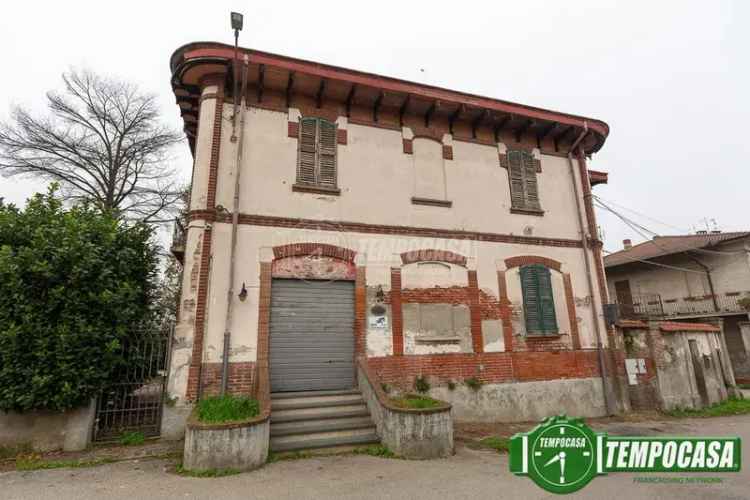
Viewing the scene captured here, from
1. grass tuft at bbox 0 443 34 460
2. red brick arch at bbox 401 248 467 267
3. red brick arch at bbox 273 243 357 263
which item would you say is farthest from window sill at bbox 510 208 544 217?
grass tuft at bbox 0 443 34 460

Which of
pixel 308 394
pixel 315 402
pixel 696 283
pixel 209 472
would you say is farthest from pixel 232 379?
pixel 696 283

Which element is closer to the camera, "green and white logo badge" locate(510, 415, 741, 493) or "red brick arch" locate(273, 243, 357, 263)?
"green and white logo badge" locate(510, 415, 741, 493)

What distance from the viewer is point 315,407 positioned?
7328 mm

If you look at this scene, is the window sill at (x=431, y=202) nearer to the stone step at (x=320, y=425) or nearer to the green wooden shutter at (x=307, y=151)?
the green wooden shutter at (x=307, y=151)

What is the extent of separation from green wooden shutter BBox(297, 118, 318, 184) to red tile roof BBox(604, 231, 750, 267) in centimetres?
1582

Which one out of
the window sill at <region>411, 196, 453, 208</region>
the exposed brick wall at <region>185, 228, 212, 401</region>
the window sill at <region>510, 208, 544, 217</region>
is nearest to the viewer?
the exposed brick wall at <region>185, 228, 212, 401</region>

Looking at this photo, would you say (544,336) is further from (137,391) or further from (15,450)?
(15,450)

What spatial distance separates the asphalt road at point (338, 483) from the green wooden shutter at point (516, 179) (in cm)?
724

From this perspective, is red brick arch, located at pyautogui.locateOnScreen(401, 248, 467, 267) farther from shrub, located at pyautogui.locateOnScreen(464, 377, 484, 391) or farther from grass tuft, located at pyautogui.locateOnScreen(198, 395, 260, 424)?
grass tuft, located at pyautogui.locateOnScreen(198, 395, 260, 424)

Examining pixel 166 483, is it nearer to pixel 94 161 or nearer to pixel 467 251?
pixel 467 251

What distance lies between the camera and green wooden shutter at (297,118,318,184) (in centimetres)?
925

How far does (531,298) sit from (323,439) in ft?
21.8

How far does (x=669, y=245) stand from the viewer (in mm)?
22062

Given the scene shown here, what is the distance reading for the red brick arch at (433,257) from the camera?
9539mm
